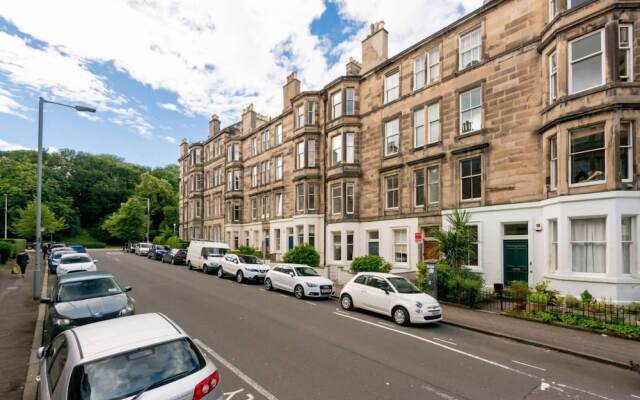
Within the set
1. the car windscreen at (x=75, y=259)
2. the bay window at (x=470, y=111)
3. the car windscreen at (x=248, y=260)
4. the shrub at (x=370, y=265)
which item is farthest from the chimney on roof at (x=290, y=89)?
the car windscreen at (x=75, y=259)

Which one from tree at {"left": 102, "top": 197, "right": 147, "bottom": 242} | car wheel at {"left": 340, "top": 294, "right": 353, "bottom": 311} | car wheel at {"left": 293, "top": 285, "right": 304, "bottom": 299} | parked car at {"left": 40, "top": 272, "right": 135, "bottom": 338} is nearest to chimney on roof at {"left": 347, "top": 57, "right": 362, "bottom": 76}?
car wheel at {"left": 293, "top": 285, "right": 304, "bottom": 299}

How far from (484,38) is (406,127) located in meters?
6.23

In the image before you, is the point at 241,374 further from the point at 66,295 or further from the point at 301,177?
the point at 301,177

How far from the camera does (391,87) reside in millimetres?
23750

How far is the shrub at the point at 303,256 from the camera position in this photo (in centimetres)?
2438

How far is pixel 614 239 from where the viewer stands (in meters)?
12.7

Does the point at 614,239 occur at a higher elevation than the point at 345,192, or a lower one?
lower

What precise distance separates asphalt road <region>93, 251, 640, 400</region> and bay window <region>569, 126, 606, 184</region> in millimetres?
7972

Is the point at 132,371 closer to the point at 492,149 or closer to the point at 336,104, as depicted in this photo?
the point at 492,149

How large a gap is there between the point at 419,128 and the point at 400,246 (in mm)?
7381

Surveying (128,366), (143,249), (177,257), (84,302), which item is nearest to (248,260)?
(84,302)

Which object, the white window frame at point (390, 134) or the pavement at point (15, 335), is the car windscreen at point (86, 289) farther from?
the white window frame at point (390, 134)

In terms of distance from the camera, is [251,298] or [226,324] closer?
[226,324]

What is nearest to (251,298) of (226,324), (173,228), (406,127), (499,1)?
(226,324)
